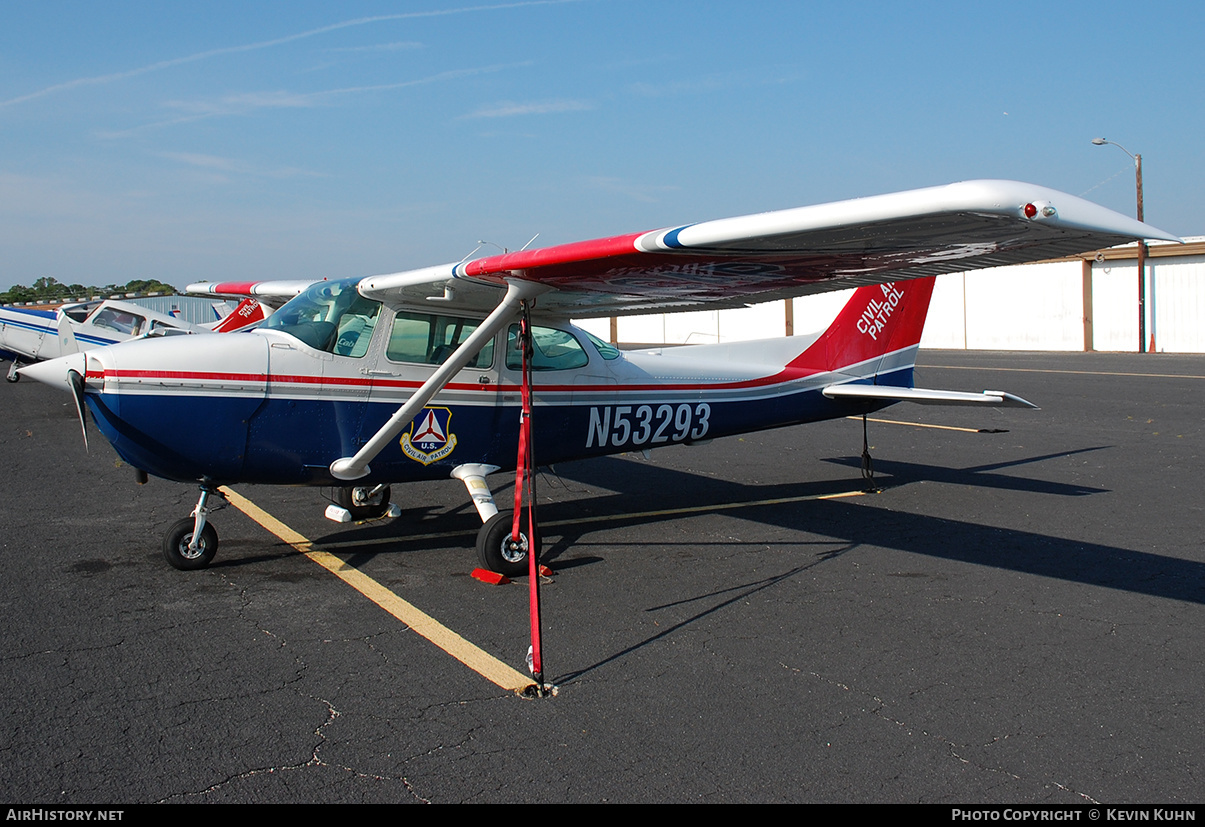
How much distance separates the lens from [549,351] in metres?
7.13

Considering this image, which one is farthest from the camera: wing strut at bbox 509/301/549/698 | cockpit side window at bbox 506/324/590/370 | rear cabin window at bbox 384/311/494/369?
cockpit side window at bbox 506/324/590/370

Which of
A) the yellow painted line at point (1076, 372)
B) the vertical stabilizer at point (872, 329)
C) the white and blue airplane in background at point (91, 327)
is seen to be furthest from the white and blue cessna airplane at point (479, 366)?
the yellow painted line at point (1076, 372)

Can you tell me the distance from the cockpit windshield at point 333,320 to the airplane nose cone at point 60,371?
1253 millimetres

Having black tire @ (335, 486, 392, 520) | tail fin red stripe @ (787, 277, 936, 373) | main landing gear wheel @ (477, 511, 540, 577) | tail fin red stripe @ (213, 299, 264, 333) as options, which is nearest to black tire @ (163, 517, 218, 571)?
black tire @ (335, 486, 392, 520)

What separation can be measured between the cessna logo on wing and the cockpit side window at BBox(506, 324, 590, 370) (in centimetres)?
72

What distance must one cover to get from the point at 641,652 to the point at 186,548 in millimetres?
3463

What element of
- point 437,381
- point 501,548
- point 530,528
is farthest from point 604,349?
point 530,528

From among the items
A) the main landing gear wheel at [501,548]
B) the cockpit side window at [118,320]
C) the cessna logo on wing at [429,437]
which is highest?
the cockpit side window at [118,320]

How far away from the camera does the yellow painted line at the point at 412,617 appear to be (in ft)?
13.9

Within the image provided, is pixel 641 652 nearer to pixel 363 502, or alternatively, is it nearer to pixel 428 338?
pixel 428 338

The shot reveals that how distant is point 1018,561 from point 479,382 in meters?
Answer: 4.23

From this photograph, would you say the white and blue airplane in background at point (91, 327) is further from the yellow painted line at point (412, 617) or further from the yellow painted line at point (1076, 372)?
the yellow painted line at point (1076, 372)

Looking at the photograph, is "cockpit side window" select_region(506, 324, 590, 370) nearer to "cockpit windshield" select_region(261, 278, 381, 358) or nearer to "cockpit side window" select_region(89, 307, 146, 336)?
"cockpit windshield" select_region(261, 278, 381, 358)

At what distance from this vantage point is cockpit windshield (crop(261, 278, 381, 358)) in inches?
240
